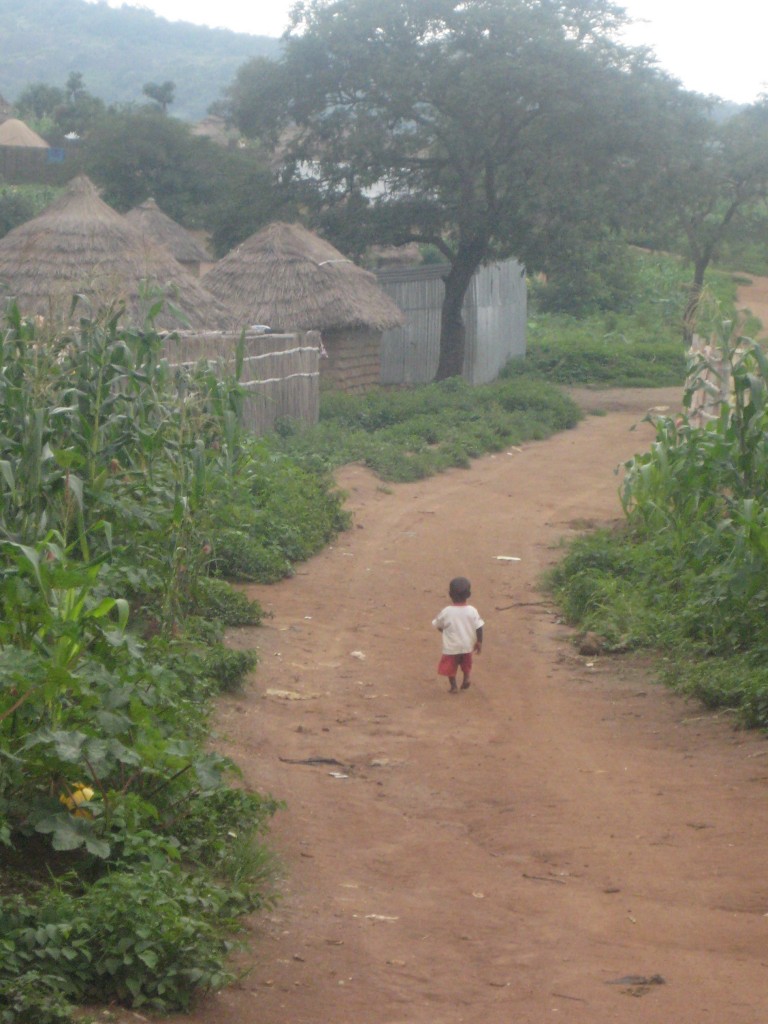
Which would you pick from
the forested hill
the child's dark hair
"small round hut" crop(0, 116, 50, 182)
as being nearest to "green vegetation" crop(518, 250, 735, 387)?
the child's dark hair

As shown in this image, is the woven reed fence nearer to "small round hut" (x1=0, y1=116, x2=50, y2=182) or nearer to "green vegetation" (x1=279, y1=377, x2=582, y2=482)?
"green vegetation" (x1=279, y1=377, x2=582, y2=482)

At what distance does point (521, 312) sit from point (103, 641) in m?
24.0

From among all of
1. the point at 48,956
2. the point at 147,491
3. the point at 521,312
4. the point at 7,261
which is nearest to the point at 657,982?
the point at 48,956

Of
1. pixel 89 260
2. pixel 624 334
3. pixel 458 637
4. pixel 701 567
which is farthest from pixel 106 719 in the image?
pixel 624 334

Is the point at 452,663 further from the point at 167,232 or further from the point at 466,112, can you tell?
the point at 167,232

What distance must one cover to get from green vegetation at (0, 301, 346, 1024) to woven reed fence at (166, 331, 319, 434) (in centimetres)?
642

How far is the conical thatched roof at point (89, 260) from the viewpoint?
626 inches

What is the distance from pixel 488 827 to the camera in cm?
516

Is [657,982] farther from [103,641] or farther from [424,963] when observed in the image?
[103,641]

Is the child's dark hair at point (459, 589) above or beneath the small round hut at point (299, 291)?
beneath

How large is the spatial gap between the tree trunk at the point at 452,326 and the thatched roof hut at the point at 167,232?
239 inches

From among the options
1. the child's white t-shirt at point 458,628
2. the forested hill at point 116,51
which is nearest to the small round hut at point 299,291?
the child's white t-shirt at point 458,628

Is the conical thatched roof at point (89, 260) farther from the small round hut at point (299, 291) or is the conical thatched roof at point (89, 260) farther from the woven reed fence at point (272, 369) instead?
the small round hut at point (299, 291)

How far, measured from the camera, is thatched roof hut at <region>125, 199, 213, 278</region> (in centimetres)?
2602
